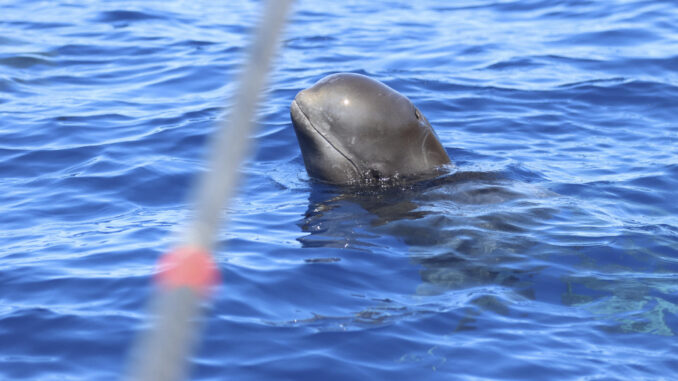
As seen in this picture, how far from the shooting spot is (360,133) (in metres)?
6.59

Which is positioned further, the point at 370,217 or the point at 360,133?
the point at 360,133

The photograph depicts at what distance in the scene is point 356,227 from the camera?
6.05 metres

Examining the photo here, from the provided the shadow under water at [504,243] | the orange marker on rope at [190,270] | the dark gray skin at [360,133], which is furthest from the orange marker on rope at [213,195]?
the dark gray skin at [360,133]

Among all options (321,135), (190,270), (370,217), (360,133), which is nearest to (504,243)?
(370,217)

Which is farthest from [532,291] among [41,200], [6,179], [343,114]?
[6,179]

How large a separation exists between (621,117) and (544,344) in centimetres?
566

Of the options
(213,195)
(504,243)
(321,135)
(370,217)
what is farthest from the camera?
(321,135)

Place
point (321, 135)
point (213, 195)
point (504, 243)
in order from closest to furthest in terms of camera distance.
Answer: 1. point (213, 195)
2. point (504, 243)
3. point (321, 135)

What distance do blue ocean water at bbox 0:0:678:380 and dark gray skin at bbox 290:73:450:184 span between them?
21 cm

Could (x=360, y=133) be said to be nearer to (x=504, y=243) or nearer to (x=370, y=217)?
(x=370, y=217)

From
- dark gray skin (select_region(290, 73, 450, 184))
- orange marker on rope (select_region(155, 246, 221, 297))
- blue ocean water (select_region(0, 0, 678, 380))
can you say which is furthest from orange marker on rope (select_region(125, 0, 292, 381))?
dark gray skin (select_region(290, 73, 450, 184))

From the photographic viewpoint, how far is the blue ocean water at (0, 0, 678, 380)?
4344mm

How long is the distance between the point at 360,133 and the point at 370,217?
72cm

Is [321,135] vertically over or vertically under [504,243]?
over
